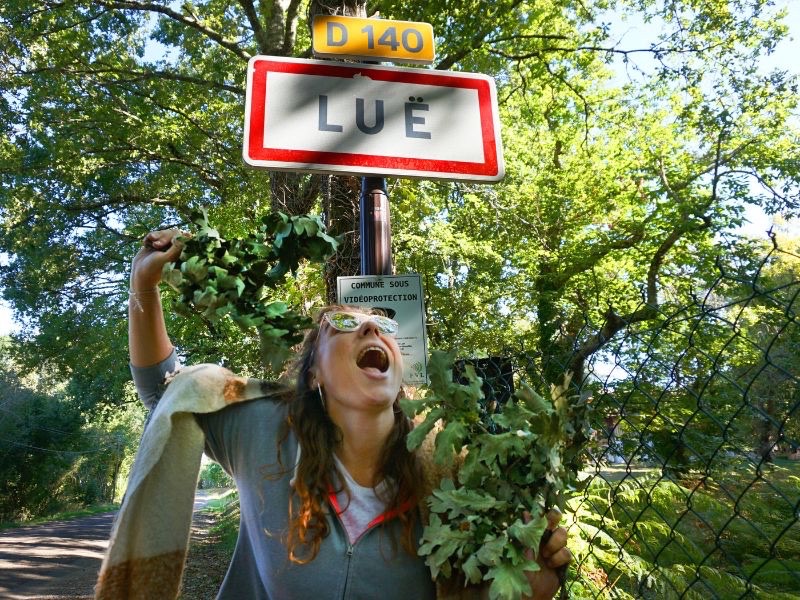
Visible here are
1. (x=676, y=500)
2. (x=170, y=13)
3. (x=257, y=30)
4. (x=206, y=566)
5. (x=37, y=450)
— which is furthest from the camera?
(x=37, y=450)

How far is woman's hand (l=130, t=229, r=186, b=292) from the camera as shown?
4.50 ft

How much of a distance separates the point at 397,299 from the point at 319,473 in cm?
92

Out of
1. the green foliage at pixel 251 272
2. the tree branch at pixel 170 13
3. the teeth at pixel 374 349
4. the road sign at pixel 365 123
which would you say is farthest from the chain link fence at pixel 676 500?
the tree branch at pixel 170 13

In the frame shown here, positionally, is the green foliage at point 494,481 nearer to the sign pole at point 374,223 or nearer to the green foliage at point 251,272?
the green foliage at point 251,272

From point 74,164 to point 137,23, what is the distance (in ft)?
8.60

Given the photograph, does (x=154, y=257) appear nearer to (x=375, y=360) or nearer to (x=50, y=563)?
(x=375, y=360)

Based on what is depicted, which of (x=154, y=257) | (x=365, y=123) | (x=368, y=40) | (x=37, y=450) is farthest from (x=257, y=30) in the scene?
(x=37, y=450)

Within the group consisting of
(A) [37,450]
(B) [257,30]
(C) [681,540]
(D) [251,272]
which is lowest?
(A) [37,450]

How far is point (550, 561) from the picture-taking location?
1.21 m

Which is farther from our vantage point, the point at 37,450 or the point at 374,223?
A: the point at 37,450

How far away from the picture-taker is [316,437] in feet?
4.81

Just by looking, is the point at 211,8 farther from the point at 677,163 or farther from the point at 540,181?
the point at 677,163

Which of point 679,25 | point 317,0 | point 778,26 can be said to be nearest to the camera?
point 317,0

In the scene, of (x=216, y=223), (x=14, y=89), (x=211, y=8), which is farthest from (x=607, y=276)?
(x=14, y=89)
